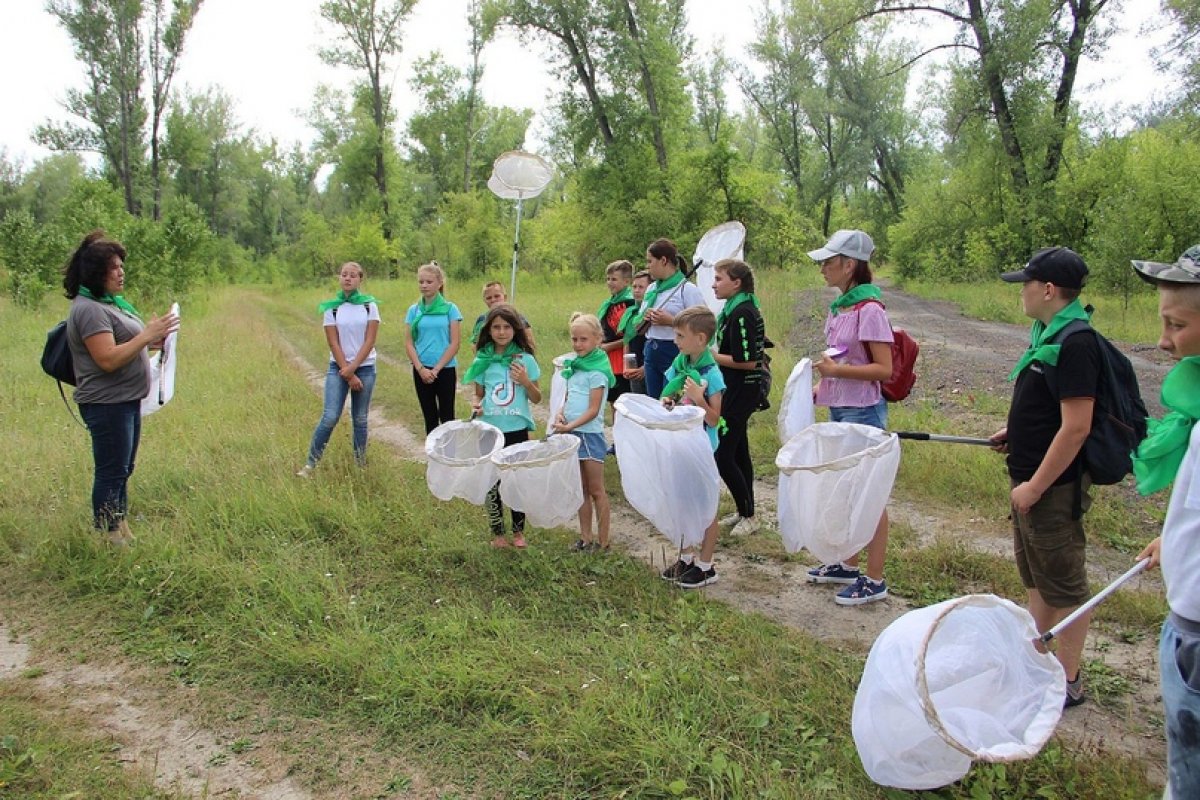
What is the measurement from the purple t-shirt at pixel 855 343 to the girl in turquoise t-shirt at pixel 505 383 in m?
1.77

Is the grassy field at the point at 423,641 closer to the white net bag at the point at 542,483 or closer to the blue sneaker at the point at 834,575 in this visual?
the white net bag at the point at 542,483

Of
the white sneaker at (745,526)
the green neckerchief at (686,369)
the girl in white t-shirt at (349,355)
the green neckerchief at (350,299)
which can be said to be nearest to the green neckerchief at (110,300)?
the girl in white t-shirt at (349,355)

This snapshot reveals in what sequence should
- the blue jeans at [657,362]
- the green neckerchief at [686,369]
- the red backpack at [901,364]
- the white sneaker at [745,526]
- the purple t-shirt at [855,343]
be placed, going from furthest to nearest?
the blue jeans at [657,362] < the white sneaker at [745,526] < the green neckerchief at [686,369] < the red backpack at [901,364] < the purple t-shirt at [855,343]

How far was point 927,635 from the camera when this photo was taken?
84.7 inches

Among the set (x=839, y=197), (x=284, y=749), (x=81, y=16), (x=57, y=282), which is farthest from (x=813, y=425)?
(x=839, y=197)

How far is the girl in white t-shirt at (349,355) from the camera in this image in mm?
6132

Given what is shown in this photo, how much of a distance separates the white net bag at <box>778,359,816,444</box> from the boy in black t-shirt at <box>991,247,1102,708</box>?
1.24m

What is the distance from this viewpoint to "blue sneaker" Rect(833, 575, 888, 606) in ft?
13.0

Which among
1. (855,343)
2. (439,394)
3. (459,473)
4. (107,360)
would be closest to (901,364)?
(855,343)

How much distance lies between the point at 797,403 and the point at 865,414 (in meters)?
0.36

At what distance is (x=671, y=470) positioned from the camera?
371 centimetres

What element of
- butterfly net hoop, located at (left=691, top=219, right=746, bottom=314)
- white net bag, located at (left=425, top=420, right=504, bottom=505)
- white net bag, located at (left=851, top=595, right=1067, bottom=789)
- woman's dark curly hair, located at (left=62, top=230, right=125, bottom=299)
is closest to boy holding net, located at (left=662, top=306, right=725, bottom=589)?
white net bag, located at (left=425, top=420, right=504, bottom=505)

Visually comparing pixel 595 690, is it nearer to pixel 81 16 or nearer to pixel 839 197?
pixel 81 16

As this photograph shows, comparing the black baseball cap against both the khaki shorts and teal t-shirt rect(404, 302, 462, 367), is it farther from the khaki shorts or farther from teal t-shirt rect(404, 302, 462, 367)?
teal t-shirt rect(404, 302, 462, 367)
